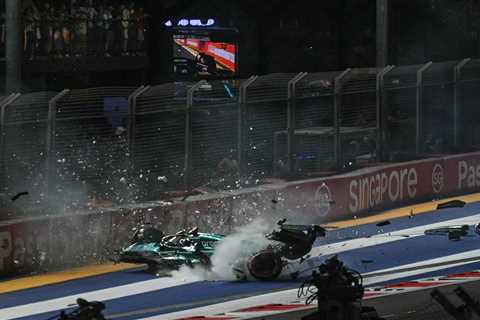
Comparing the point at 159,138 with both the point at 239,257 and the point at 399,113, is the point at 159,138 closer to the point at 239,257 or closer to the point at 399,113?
the point at 239,257

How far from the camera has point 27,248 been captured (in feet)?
64.1

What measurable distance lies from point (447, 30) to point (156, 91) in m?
31.7

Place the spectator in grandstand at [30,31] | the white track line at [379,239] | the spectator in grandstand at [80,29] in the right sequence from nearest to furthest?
the white track line at [379,239]
the spectator in grandstand at [30,31]
the spectator in grandstand at [80,29]

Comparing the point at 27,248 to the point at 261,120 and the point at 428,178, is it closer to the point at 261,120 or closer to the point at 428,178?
the point at 261,120

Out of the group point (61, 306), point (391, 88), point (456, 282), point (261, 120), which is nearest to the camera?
point (61, 306)

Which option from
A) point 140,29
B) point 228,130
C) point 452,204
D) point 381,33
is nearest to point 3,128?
point 228,130

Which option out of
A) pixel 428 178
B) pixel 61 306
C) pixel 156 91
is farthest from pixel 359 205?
pixel 61 306

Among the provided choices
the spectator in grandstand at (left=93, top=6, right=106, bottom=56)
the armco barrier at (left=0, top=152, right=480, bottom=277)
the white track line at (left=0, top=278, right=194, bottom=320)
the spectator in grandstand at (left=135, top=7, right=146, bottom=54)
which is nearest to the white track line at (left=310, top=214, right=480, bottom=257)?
the armco barrier at (left=0, top=152, right=480, bottom=277)

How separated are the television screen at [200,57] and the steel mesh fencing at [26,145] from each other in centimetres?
2108

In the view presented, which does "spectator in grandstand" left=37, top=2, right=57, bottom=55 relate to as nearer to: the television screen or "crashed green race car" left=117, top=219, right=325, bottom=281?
the television screen

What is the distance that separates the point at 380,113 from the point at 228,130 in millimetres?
5146

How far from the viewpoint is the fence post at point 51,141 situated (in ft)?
66.6

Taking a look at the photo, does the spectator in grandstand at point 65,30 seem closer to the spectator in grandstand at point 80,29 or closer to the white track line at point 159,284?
the spectator in grandstand at point 80,29

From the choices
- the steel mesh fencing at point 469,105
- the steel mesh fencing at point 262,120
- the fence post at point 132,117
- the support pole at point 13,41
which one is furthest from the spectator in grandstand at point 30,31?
the fence post at point 132,117
